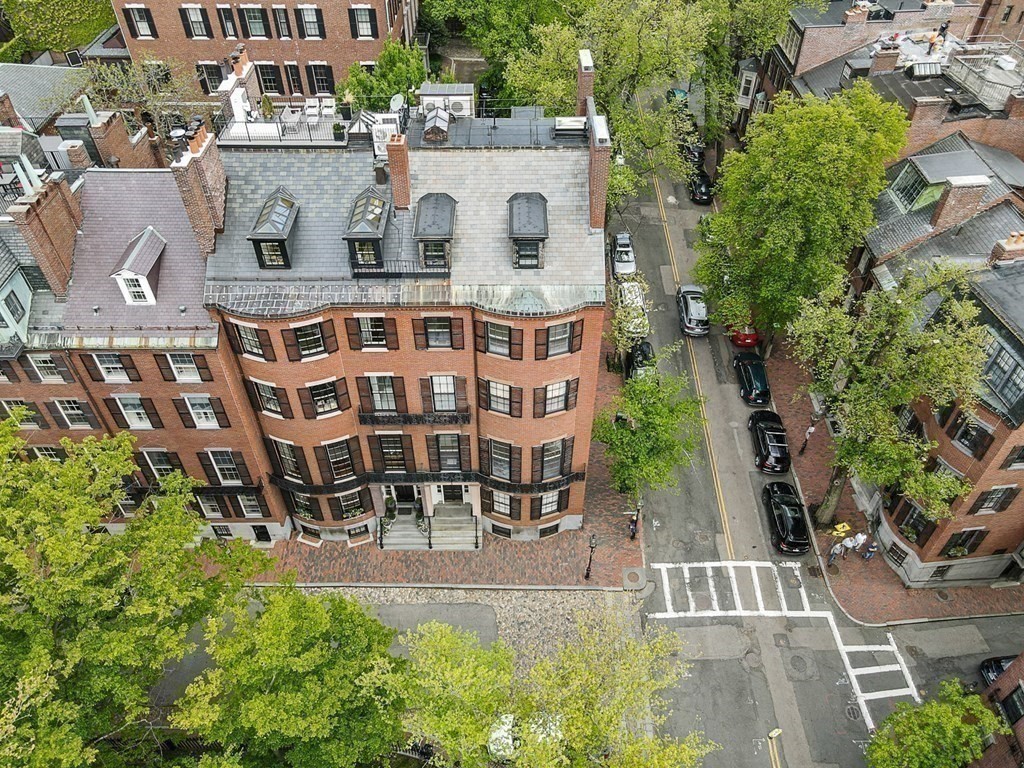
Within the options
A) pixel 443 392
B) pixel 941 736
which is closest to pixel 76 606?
pixel 443 392

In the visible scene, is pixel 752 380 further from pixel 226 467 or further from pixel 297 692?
pixel 297 692

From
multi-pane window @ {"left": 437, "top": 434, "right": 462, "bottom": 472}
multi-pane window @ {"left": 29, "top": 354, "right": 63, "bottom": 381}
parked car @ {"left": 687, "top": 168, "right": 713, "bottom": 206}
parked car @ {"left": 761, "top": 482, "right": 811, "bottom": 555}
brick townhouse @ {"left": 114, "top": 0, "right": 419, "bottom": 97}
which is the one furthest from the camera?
parked car @ {"left": 687, "top": 168, "right": 713, "bottom": 206}

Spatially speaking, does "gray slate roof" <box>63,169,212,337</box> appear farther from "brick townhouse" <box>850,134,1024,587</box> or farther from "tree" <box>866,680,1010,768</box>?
"tree" <box>866,680,1010,768</box>

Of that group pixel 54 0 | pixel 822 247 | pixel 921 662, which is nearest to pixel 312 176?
pixel 822 247

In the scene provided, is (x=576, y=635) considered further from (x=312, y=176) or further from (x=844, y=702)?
(x=312, y=176)

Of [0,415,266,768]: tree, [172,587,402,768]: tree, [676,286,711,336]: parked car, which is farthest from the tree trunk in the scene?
[0,415,266,768]: tree

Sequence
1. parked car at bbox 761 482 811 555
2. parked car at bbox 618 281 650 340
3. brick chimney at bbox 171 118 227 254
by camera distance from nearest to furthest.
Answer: brick chimney at bbox 171 118 227 254, parked car at bbox 761 482 811 555, parked car at bbox 618 281 650 340

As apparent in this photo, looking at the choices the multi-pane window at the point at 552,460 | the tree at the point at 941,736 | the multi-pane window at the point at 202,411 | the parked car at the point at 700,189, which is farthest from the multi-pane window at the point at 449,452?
the parked car at the point at 700,189
